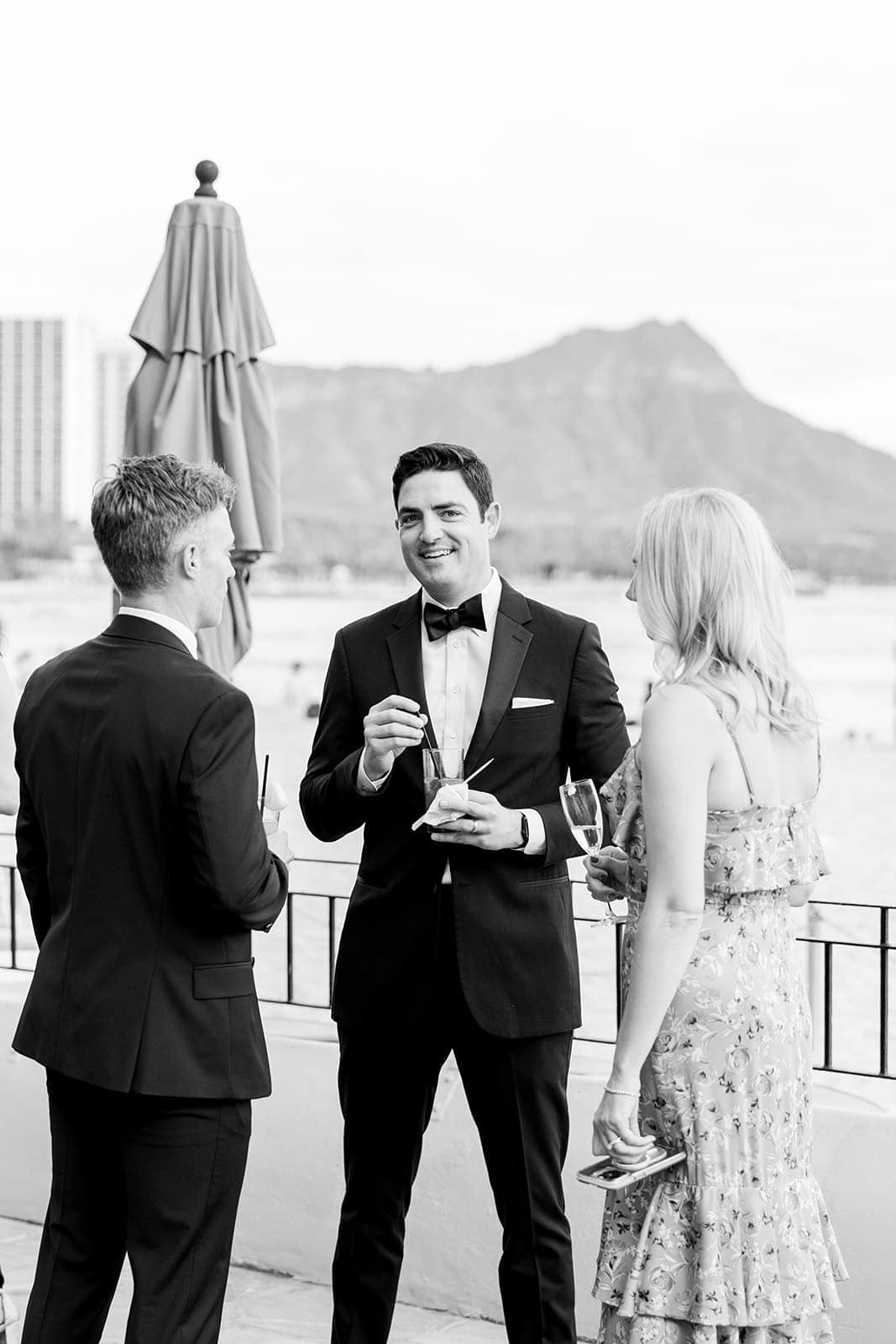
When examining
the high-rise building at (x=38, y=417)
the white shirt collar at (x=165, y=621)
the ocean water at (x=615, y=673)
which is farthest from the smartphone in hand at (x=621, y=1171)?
the high-rise building at (x=38, y=417)

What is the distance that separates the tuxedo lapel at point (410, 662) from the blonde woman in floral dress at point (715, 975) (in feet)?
1.96

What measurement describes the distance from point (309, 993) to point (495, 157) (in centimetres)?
3677

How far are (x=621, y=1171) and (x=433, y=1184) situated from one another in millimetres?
1430

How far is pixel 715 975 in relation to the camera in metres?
1.91

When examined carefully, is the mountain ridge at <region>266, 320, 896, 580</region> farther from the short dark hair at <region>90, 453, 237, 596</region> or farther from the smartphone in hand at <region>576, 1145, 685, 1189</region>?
the smartphone in hand at <region>576, 1145, 685, 1189</region>

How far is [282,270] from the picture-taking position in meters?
39.5

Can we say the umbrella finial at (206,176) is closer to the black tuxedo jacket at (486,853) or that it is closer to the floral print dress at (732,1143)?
the black tuxedo jacket at (486,853)

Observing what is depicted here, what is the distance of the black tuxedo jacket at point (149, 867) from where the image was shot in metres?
1.92

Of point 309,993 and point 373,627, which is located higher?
point 373,627

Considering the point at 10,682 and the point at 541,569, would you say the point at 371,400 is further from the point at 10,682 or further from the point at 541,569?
the point at 10,682

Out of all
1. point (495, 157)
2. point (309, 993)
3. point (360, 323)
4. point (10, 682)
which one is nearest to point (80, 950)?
point (10, 682)

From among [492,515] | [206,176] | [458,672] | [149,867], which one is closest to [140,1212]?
[149,867]

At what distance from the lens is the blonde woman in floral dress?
1.84 meters

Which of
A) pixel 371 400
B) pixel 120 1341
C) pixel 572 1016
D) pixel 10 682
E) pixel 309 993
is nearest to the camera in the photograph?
pixel 572 1016
